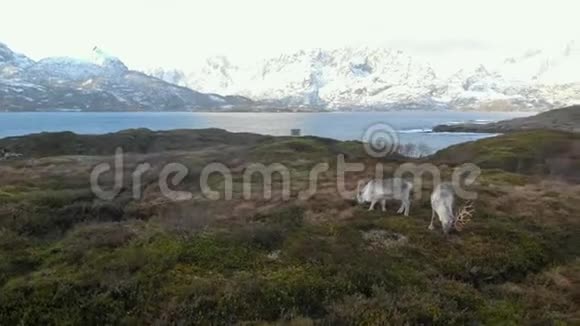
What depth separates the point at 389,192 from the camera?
21.0 meters

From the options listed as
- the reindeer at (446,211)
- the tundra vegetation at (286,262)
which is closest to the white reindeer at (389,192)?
the tundra vegetation at (286,262)

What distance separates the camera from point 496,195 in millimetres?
25375

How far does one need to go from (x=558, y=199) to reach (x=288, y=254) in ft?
53.7

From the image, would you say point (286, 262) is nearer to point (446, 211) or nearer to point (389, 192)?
point (446, 211)

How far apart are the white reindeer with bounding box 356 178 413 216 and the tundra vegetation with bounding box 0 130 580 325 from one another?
0.54 meters

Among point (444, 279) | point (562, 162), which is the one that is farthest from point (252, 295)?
point (562, 162)

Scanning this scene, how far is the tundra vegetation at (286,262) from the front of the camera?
12.0 m

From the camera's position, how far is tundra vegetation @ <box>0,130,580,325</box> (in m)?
12.0

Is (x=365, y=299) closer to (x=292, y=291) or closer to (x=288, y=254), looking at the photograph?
(x=292, y=291)

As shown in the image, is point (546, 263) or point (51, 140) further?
point (51, 140)

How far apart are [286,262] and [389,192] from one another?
308 inches

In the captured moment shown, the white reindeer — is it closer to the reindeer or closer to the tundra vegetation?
the tundra vegetation

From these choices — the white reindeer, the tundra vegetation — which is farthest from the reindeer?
the white reindeer

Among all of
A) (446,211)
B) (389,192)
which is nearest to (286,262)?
(446,211)
